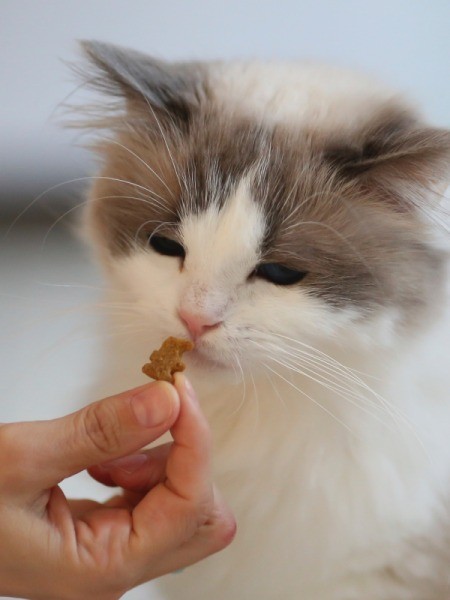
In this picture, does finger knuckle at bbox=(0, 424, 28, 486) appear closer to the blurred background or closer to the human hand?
the human hand

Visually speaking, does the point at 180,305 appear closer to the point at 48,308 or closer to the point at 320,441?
the point at 320,441

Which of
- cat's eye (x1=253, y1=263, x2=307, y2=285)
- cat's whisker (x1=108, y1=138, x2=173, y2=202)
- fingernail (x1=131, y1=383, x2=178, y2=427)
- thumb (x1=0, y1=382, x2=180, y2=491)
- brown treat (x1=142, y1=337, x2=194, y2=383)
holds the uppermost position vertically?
cat's whisker (x1=108, y1=138, x2=173, y2=202)

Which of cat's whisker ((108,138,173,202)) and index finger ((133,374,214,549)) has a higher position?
cat's whisker ((108,138,173,202))

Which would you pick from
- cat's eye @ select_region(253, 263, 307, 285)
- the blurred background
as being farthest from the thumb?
the blurred background

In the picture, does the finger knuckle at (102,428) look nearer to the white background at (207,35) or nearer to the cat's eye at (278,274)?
the cat's eye at (278,274)

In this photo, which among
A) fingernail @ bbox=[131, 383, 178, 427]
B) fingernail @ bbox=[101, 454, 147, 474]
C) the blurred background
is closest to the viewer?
fingernail @ bbox=[131, 383, 178, 427]

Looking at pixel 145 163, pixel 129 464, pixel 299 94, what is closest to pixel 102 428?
pixel 129 464
